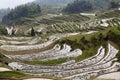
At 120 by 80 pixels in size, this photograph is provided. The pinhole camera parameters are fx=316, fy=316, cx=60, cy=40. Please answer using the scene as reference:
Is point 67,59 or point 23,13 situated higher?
point 23,13

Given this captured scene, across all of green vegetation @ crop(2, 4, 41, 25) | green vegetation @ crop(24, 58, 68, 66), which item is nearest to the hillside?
green vegetation @ crop(24, 58, 68, 66)

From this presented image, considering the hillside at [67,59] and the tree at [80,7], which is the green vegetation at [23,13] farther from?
the hillside at [67,59]

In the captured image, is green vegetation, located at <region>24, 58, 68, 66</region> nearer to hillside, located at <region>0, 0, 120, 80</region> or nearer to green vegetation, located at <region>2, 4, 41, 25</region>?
hillside, located at <region>0, 0, 120, 80</region>

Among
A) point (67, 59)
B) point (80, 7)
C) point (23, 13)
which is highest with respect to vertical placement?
point (80, 7)

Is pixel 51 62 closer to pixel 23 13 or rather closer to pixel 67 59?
pixel 67 59

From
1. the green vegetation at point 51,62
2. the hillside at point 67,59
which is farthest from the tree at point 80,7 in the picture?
the green vegetation at point 51,62

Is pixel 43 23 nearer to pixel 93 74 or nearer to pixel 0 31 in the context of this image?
pixel 0 31

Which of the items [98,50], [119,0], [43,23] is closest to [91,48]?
[98,50]

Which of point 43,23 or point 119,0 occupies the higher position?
point 119,0

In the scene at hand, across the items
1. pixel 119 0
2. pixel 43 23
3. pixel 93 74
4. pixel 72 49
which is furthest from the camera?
pixel 119 0

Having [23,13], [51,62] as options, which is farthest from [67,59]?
[23,13]

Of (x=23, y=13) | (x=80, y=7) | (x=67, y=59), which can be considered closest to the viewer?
(x=67, y=59)
